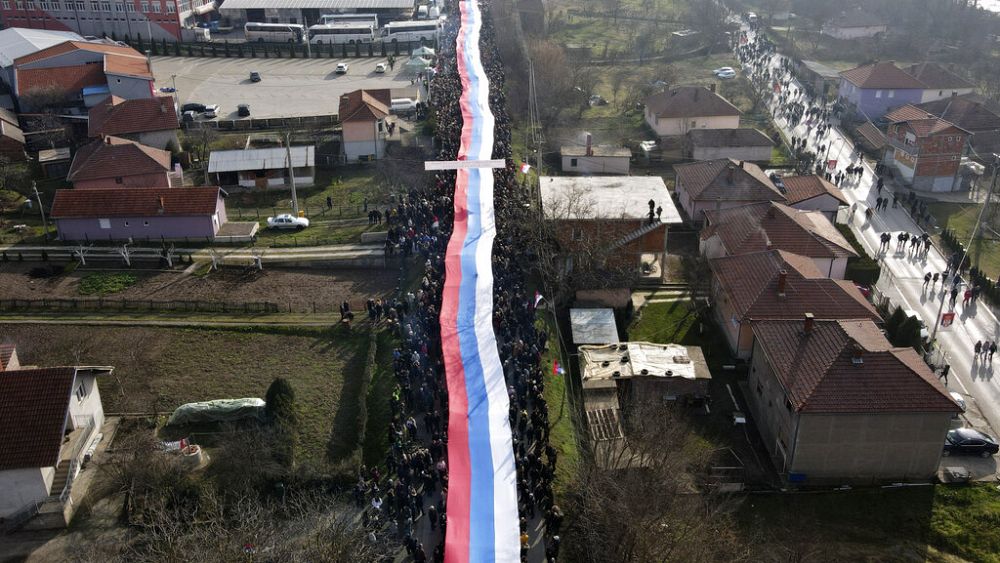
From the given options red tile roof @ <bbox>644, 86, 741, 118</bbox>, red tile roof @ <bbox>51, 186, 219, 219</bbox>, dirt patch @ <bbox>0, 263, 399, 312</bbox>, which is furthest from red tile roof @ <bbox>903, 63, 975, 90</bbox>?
red tile roof @ <bbox>51, 186, 219, 219</bbox>

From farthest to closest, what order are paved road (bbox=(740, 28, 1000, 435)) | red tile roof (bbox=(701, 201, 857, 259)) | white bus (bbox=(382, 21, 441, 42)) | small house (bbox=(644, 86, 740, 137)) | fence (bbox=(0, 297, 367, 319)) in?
white bus (bbox=(382, 21, 441, 42)) < small house (bbox=(644, 86, 740, 137)) < red tile roof (bbox=(701, 201, 857, 259)) < fence (bbox=(0, 297, 367, 319)) < paved road (bbox=(740, 28, 1000, 435))

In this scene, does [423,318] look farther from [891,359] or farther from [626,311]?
[891,359]

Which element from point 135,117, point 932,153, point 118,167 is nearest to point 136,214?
point 118,167

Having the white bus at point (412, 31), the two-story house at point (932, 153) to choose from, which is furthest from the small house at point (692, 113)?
the white bus at point (412, 31)

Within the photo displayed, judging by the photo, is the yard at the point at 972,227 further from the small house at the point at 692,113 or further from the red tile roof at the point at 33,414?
the red tile roof at the point at 33,414

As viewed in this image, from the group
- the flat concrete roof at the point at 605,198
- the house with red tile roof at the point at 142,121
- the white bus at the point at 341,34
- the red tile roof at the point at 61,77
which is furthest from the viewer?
the white bus at the point at 341,34

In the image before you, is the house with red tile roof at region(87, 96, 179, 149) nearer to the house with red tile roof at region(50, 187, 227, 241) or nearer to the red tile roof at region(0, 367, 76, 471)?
the house with red tile roof at region(50, 187, 227, 241)
